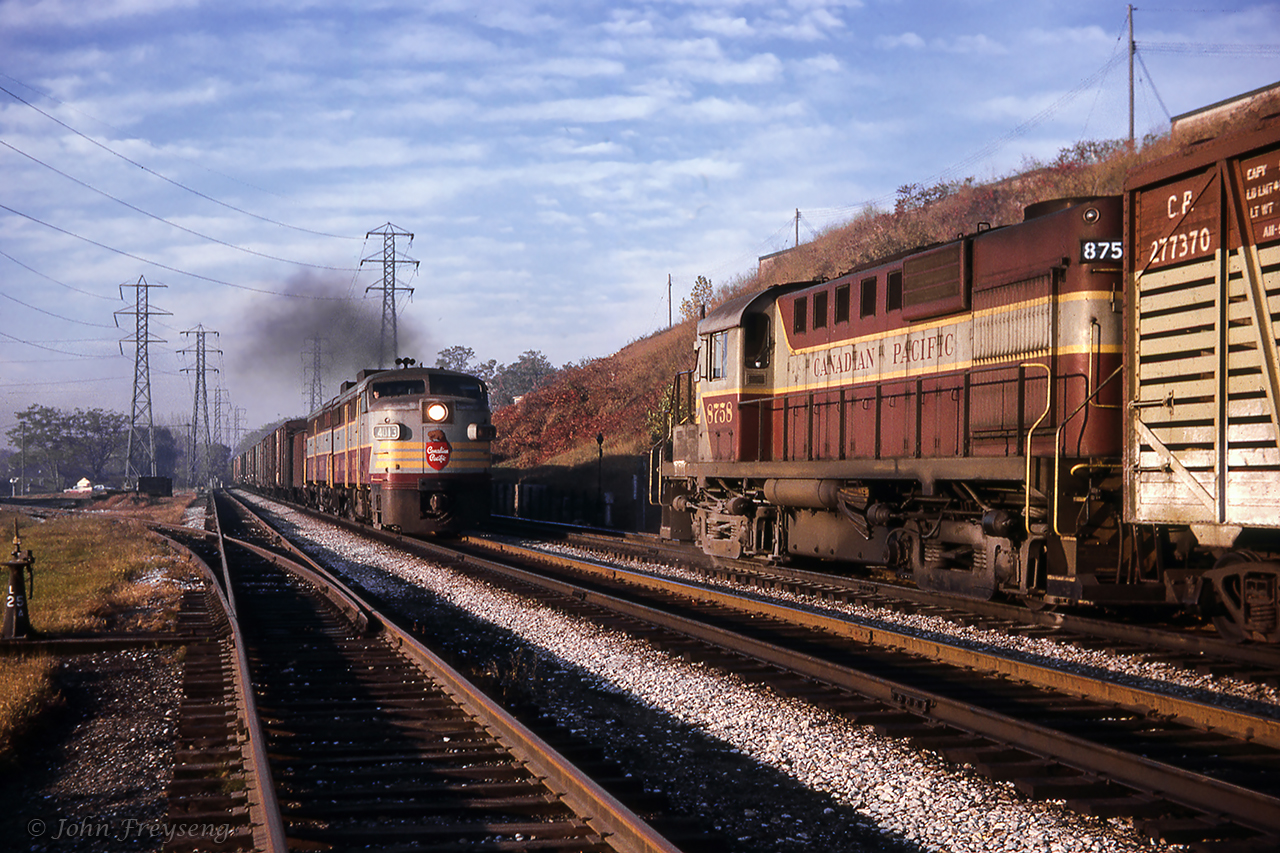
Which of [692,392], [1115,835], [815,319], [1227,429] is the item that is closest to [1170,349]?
[1227,429]

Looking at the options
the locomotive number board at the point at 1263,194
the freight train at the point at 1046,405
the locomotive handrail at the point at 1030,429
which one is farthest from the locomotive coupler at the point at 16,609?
the locomotive number board at the point at 1263,194

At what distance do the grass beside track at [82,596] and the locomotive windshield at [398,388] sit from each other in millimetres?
5065

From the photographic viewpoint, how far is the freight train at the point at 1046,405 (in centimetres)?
669

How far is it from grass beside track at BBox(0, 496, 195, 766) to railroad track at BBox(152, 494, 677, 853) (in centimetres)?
96

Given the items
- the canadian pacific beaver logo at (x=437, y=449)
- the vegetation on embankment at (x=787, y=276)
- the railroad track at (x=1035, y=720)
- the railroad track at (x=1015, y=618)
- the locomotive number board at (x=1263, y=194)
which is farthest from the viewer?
the vegetation on embankment at (x=787, y=276)

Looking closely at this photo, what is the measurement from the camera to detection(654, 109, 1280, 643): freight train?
6.69 meters

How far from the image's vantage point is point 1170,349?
7188 mm

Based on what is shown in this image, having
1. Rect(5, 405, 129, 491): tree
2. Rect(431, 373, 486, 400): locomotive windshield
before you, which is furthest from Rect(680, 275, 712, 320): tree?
Rect(5, 405, 129, 491): tree

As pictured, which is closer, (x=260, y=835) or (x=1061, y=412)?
(x=260, y=835)

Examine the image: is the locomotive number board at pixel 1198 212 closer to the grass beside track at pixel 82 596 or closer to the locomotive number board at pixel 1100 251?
the locomotive number board at pixel 1100 251

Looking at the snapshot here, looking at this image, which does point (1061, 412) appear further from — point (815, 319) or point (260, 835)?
point (260, 835)

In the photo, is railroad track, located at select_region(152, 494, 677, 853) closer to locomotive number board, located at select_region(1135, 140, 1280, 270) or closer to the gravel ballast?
the gravel ballast

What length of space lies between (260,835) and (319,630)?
18.3 feet

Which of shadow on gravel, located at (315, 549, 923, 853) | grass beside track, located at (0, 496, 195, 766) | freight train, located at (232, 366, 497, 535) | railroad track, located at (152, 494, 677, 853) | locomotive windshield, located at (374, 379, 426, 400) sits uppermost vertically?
locomotive windshield, located at (374, 379, 426, 400)
